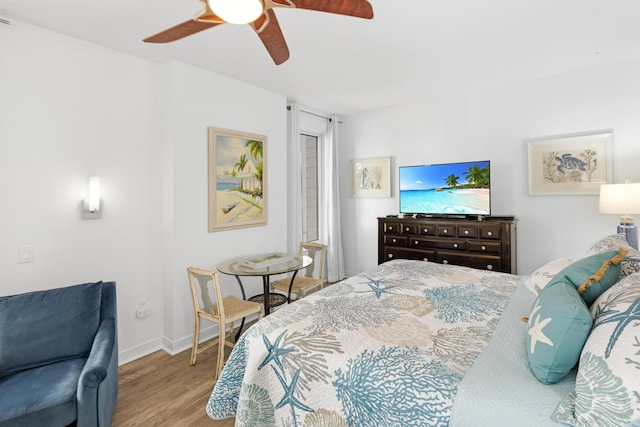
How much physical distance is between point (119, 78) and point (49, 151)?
851 mm

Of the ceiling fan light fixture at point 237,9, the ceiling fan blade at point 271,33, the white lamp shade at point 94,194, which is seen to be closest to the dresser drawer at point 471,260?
the ceiling fan blade at point 271,33

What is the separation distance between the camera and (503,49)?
294 cm

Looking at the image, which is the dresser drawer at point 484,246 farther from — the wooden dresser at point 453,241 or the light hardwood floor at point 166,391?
the light hardwood floor at point 166,391

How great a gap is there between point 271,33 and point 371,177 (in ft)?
11.6

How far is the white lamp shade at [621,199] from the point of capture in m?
2.77

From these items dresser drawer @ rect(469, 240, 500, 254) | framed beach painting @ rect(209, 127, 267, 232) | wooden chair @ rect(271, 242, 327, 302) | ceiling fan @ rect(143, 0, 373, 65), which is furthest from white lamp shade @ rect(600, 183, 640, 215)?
framed beach painting @ rect(209, 127, 267, 232)

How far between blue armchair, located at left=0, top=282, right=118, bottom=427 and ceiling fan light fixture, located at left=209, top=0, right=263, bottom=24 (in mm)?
1842

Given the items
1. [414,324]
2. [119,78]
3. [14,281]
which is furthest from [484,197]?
[14,281]

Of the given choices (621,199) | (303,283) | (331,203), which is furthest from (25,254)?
(621,199)

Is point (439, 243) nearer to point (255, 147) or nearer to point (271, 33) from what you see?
point (255, 147)

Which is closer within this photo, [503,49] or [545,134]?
[503,49]

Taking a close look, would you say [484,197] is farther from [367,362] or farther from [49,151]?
[49,151]

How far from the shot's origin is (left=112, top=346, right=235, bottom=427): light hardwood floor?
2117 millimetres

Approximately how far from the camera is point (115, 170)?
2.86m
